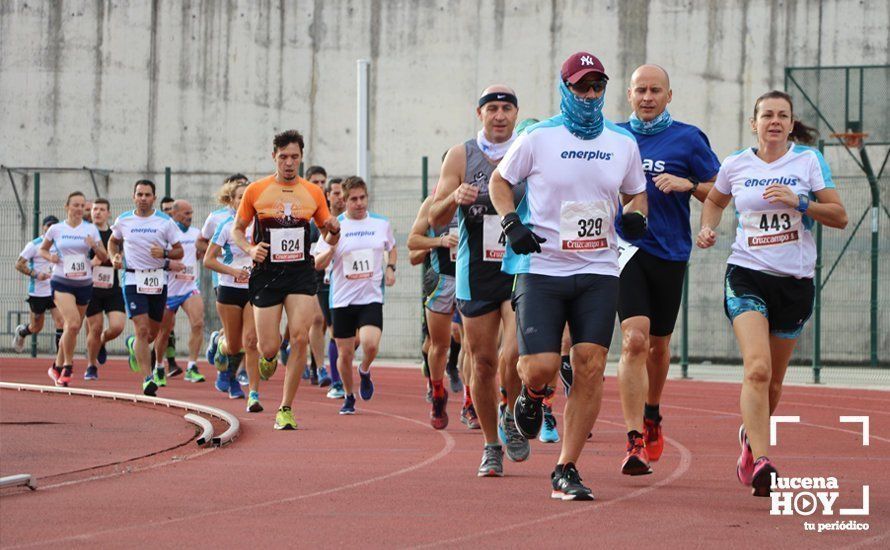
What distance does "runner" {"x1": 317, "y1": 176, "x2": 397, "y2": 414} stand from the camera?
1400cm

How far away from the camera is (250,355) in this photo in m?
14.0

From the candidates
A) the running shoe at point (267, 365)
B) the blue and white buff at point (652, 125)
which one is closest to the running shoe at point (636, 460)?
the blue and white buff at point (652, 125)

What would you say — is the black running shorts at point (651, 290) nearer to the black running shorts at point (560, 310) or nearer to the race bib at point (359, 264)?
the black running shorts at point (560, 310)

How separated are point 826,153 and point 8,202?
14.3m

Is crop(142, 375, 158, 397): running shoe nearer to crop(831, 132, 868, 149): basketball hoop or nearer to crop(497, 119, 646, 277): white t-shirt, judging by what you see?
crop(497, 119, 646, 277): white t-shirt

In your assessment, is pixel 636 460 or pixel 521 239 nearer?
pixel 521 239

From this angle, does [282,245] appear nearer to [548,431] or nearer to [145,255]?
[548,431]

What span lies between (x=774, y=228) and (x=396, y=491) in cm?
253

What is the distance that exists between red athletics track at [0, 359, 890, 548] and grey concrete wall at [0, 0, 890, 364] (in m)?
12.2

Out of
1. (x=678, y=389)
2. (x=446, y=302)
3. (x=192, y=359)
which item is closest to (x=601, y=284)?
(x=446, y=302)

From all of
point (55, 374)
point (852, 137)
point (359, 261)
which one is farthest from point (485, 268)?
point (852, 137)

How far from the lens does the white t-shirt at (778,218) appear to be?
8.07m

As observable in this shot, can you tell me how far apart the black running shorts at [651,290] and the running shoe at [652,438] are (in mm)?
553

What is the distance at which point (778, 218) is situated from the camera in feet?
26.5
